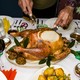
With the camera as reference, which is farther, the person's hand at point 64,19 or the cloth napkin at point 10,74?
the person's hand at point 64,19

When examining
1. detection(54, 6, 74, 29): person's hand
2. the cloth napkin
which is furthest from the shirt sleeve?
the cloth napkin

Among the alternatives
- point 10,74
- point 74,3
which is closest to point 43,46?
point 10,74

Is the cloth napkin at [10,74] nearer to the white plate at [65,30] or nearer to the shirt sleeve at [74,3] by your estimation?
the white plate at [65,30]

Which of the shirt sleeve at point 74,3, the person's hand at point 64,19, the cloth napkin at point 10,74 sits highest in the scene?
the shirt sleeve at point 74,3

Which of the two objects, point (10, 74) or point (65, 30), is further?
point (65, 30)

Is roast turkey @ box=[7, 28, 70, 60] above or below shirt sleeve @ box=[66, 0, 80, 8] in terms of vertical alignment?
below

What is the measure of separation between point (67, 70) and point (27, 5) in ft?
1.40

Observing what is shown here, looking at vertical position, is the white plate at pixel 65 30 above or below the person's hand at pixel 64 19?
below

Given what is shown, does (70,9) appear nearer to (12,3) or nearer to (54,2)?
(54,2)

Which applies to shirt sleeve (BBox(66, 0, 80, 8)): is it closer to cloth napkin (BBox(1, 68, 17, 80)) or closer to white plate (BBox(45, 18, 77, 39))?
white plate (BBox(45, 18, 77, 39))

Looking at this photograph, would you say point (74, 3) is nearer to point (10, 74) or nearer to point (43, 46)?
point (43, 46)

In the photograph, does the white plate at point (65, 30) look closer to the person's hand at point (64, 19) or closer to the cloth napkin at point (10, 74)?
the person's hand at point (64, 19)

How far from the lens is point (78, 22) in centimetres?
124

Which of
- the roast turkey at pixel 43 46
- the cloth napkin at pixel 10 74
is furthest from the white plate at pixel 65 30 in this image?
the cloth napkin at pixel 10 74
